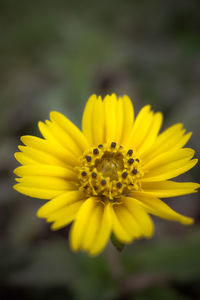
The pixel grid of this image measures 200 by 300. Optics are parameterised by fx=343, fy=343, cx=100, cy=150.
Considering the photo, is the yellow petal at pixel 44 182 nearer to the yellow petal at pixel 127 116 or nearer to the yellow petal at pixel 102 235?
the yellow petal at pixel 102 235

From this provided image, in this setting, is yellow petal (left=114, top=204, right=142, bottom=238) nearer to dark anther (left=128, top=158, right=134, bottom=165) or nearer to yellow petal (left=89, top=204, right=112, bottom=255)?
yellow petal (left=89, top=204, right=112, bottom=255)

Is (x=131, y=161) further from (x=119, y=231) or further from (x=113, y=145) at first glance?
(x=119, y=231)

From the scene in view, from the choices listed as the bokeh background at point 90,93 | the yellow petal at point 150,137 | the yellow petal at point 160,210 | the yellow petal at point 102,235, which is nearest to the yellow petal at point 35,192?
the yellow petal at point 102,235

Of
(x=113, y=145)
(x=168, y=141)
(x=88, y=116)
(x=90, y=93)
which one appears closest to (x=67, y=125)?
(x=88, y=116)

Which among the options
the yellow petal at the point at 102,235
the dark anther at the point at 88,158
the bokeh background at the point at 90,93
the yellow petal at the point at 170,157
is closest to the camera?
the yellow petal at the point at 102,235

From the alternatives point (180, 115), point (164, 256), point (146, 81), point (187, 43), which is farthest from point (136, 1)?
point (164, 256)

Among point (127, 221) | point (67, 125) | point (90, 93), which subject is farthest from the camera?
point (90, 93)

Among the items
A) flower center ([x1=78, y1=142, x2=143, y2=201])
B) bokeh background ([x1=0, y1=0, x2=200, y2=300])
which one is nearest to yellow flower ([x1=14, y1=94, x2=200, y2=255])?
flower center ([x1=78, y1=142, x2=143, y2=201])
